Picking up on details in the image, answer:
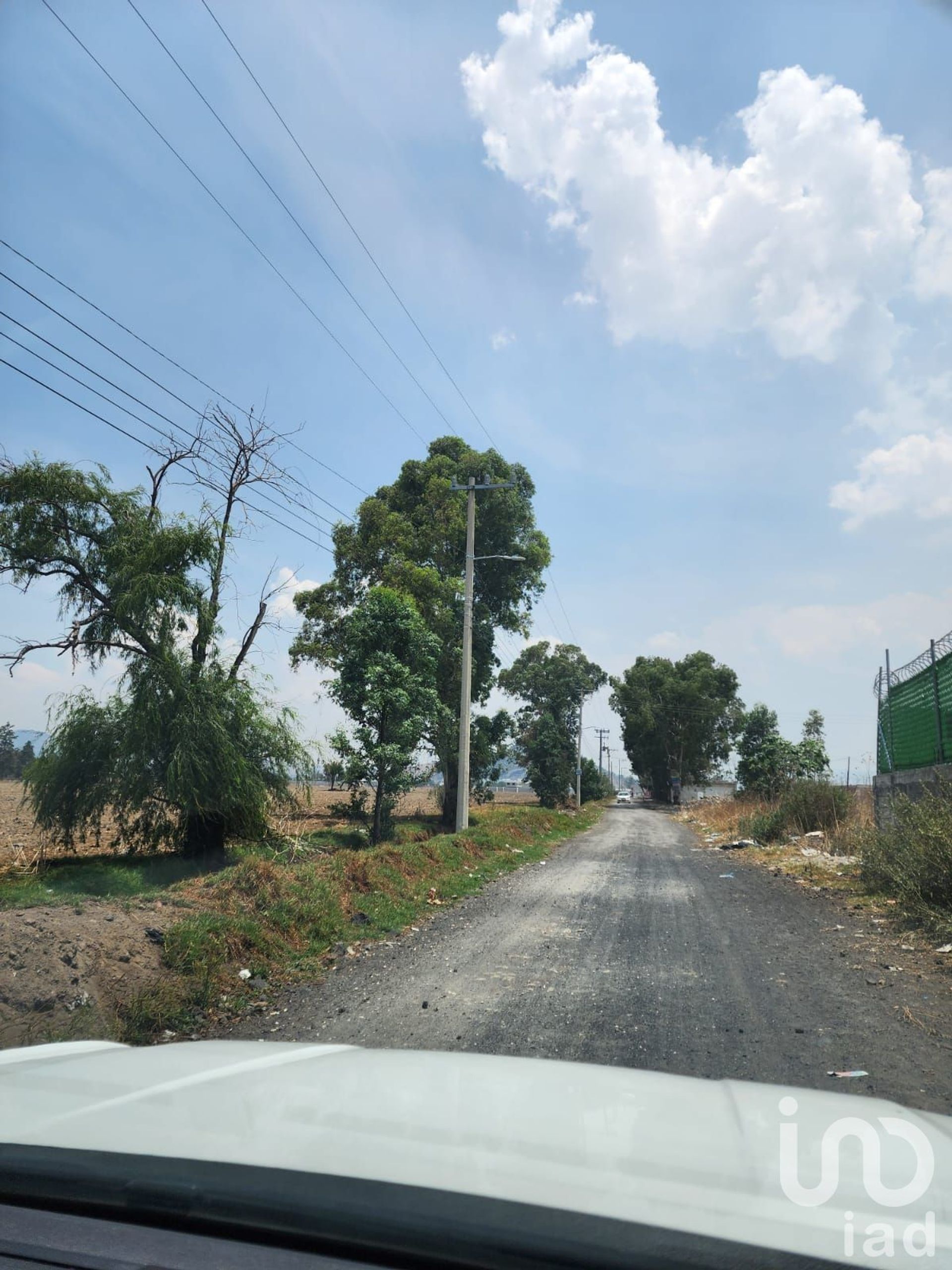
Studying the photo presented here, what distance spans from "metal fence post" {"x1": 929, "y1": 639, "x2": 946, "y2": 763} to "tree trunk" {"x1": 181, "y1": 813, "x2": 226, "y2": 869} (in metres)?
10.9

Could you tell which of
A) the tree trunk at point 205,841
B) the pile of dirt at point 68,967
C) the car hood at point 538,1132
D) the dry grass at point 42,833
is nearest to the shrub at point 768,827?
the dry grass at point 42,833

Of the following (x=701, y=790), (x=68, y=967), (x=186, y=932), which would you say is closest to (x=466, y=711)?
(x=186, y=932)

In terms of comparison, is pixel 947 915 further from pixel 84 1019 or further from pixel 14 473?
pixel 14 473

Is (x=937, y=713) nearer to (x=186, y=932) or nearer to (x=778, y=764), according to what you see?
(x=186, y=932)

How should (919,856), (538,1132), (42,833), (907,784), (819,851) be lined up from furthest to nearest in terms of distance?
1. (819,851)
2. (907,784)
3. (42,833)
4. (919,856)
5. (538,1132)

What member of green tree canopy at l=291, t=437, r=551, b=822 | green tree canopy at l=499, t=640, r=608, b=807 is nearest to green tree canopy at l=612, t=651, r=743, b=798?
green tree canopy at l=499, t=640, r=608, b=807

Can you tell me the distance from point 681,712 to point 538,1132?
64822 millimetres

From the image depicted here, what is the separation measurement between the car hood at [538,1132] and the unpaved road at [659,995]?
225cm

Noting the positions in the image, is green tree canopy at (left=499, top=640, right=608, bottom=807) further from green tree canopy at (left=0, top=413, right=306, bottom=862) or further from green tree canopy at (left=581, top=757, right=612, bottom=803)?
green tree canopy at (left=0, top=413, right=306, bottom=862)

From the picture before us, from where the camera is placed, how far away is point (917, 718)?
13.2 metres

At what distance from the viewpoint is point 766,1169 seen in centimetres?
177

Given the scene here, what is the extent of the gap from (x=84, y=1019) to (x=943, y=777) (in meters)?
9.25

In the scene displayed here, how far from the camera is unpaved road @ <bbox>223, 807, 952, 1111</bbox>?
4.61 metres

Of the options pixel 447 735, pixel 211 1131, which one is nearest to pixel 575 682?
pixel 447 735
